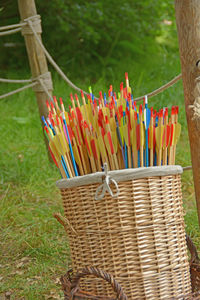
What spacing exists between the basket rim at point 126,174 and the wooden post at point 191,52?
218 mm

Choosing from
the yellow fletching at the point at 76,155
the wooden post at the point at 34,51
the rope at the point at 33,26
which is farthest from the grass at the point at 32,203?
the yellow fletching at the point at 76,155

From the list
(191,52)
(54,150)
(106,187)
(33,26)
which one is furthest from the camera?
(33,26)

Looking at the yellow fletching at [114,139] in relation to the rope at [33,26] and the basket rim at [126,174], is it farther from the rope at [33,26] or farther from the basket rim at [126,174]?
the rope at [33,26]

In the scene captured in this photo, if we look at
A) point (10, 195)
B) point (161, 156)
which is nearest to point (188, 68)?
point (161, 156)

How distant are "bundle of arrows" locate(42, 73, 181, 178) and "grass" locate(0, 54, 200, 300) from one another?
773mm

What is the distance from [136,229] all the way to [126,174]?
14 centimetres

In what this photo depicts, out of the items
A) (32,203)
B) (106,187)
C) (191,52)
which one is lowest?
(32,203)

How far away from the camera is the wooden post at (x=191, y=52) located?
4.05ft

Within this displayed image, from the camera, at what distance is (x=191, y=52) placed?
126cm

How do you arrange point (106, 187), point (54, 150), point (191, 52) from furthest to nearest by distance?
point (191, 52) < point (54, 150) < point (106, 187)

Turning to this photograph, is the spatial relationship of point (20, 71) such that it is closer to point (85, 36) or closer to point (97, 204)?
point (85, 36)

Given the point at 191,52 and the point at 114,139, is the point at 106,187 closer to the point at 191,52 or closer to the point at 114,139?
the point at 114,139

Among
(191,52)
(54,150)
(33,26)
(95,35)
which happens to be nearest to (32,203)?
(33,26)

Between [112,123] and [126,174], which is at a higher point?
[112,123]
